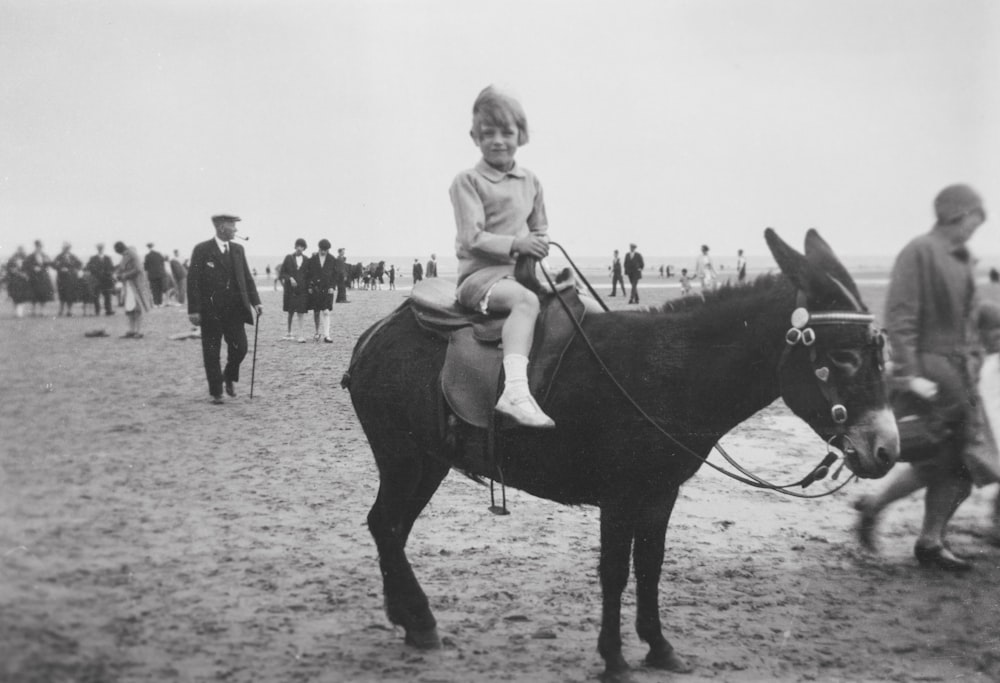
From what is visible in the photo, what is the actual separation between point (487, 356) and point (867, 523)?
325 cm

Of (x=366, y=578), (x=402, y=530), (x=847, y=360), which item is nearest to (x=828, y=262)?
(x=847, y=360)

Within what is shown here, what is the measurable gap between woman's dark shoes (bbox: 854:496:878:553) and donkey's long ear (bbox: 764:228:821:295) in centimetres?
268

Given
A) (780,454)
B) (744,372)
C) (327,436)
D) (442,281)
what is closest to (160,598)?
(442,281)

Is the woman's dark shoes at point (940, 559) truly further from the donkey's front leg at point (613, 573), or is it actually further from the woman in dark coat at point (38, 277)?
the woman in dark coat at point (38, 277)

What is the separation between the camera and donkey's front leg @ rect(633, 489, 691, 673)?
4.18 m

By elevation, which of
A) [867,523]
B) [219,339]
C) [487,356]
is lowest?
[867,523]

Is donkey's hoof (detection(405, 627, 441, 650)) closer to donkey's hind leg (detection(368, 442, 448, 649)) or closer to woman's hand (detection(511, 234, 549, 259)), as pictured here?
donkey's hind leg (detection(368, 442, 448, 649))

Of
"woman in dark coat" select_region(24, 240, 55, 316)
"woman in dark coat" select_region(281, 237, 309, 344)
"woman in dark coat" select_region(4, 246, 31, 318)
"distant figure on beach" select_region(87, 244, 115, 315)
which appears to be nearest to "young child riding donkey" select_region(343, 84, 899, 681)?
"woman in dark coat" select_region(24, 240, 55, 316)

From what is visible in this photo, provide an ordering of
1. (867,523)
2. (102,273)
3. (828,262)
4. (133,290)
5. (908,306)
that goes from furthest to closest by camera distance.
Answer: (102,273) < (133,290) < (867,523) < (908,306) < (828,262)

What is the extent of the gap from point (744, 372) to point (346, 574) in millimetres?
2742

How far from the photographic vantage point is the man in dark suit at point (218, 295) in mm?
11117

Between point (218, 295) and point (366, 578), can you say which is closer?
point (366, 578)

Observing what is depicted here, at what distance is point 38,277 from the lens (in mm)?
4535

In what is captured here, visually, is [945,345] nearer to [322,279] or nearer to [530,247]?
[530,247]
